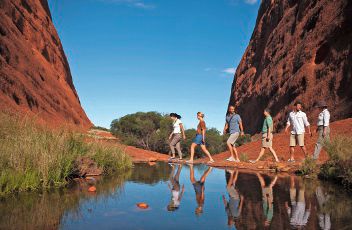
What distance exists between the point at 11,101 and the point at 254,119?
28.3 metres

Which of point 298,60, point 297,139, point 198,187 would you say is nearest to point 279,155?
point 297,139

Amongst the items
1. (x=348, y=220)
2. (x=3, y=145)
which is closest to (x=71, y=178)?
(x=3, y=145)

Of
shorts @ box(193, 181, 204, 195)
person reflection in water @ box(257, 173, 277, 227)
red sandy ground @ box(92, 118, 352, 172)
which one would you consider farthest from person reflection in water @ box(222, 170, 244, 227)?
A: red sandy ground @ box(92, 118, 352, 172)

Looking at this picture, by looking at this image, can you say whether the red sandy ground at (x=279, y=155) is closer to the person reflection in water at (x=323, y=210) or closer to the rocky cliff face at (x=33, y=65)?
the person reflection in water at (x=323, y=210)

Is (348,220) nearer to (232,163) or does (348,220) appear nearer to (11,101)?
(232,163)

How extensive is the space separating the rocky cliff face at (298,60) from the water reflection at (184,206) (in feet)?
64.8

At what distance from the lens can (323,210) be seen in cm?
591

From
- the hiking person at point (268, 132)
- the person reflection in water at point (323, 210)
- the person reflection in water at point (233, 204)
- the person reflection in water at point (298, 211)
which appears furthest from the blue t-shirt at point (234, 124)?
the person reflection in water at point (298, 211)

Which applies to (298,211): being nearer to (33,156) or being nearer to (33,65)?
(33,156)

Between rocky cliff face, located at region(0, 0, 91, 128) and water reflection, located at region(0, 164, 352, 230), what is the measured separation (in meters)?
16.4

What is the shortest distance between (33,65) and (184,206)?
33.1m

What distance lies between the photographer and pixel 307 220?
17.0 feet

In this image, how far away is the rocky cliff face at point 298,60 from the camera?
2880 cm

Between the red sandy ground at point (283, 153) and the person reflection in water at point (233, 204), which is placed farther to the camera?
the red sandy ground at point (283, 153)
